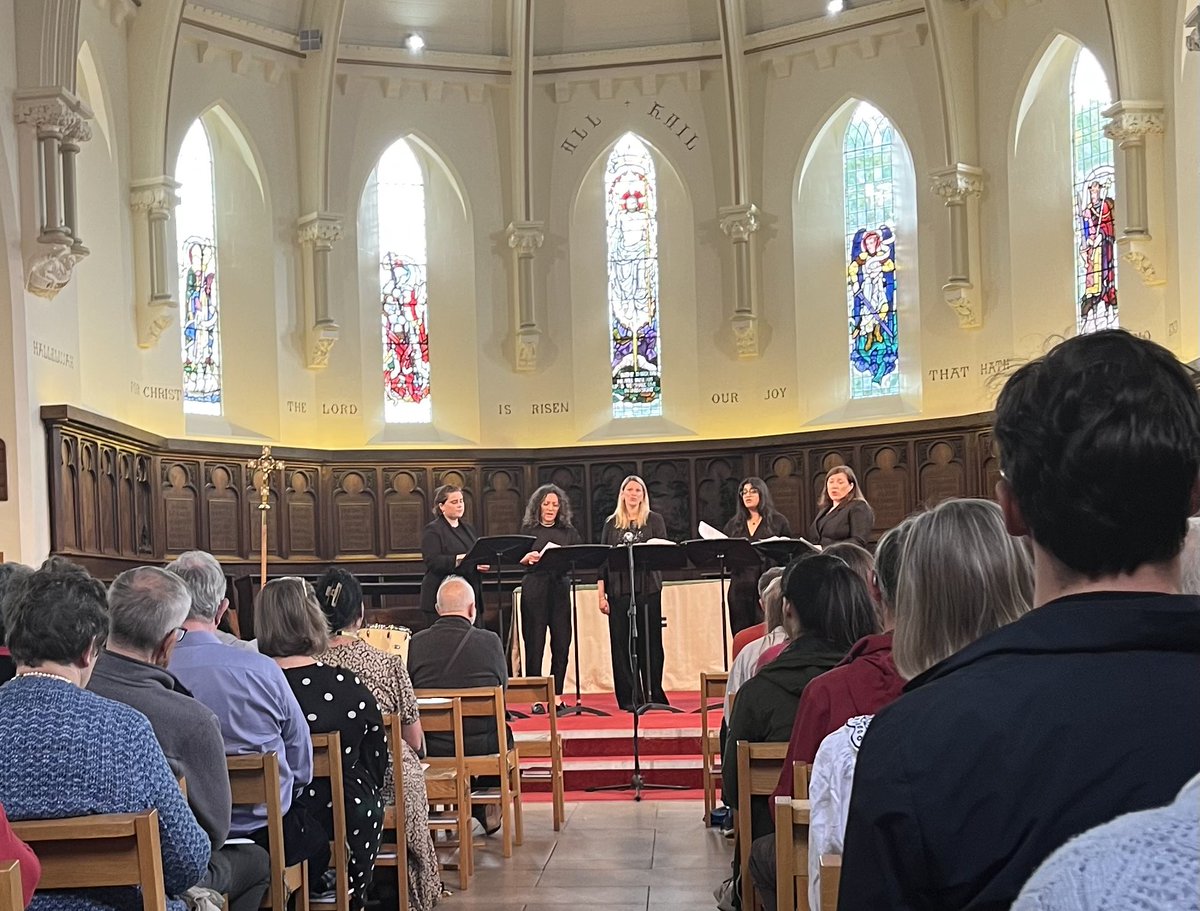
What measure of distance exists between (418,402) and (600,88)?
429 centimetres

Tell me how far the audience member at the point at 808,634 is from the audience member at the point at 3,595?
2318 mm

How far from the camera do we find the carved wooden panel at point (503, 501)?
1667 cm

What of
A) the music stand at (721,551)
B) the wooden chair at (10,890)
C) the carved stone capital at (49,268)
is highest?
the carved stone capital at (49,268)

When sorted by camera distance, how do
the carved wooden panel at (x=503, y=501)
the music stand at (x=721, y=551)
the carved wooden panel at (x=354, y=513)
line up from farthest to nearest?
the carved wooden panel at (x=503, y=501)
the carved wooden panel at (x=354, y=513)
the music stand at (x=721, y=551)

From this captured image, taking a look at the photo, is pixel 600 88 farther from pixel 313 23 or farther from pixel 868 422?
pixel 868 422

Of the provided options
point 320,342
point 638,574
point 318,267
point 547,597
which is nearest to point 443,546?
point 547,597

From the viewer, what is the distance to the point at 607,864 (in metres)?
6.89

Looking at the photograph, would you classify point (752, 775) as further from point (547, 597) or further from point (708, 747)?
point (547, 597)

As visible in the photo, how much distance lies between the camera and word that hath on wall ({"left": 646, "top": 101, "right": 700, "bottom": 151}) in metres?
17.0

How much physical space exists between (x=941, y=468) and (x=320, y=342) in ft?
22.7

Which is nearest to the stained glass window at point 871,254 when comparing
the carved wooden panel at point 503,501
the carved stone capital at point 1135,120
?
the carved stone capital at point 1135,120

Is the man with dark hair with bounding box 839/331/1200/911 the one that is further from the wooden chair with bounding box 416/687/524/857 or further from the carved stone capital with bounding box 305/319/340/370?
the carved stone capital with bounding box 305/319/340/370

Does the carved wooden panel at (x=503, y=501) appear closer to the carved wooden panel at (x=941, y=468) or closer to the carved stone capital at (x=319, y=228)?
the carved stone capital at (x=319, y=228)

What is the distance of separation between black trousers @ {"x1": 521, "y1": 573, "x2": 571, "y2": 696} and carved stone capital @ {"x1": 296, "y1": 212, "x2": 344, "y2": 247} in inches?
250
